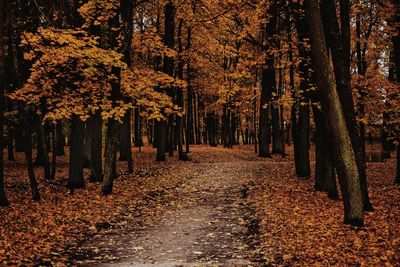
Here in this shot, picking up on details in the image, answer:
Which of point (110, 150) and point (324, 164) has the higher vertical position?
point (110, 150)

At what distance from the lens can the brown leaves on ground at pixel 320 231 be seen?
27.3 feet

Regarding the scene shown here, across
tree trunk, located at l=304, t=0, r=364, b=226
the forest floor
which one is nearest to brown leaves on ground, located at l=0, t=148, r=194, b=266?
the forest floor

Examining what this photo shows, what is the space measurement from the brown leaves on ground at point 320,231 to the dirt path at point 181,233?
0.62 meters

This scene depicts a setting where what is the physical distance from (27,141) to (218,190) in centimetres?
810

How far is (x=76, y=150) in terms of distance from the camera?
54.9 ft

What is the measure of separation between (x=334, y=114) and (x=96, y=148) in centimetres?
1210

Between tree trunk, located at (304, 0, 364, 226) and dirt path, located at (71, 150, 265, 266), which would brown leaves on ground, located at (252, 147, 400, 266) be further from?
tree trunk, located at (304, 0, 364, 226)

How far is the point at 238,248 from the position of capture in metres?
9.60

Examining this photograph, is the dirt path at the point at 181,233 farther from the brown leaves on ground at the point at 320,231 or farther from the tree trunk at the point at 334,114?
the tree trunk at the point at 334,114

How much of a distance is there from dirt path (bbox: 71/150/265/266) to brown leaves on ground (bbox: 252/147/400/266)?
2.05ft

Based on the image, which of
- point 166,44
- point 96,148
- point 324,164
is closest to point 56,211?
point 96,148

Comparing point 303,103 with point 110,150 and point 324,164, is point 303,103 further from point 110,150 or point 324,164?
point 110,150

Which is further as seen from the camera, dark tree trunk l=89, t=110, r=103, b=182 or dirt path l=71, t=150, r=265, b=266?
dark tree trunk l=89, t=110, r=103, b=182

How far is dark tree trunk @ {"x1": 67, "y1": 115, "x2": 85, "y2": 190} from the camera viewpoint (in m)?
16.7
